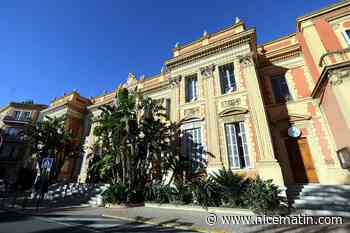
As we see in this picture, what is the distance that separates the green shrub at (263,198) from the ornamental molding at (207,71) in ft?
26.9

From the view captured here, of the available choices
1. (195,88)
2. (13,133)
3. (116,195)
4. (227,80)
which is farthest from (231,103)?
A: (13,133)

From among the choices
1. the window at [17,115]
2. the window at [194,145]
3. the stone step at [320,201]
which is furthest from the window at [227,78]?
the window at [17,115]

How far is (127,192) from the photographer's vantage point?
10.7 metres

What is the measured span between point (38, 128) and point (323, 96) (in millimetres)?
22472

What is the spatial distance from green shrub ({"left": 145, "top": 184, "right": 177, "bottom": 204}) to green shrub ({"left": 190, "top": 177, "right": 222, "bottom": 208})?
1413 mm

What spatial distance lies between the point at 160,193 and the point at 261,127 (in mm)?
6731

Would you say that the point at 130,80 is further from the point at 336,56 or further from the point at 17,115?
the point at 17,115

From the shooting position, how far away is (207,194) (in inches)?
355

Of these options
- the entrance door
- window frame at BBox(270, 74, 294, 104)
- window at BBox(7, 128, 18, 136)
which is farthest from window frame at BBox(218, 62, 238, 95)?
window at BBox(7, 128, 18, 136)

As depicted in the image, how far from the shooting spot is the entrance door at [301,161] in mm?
10812

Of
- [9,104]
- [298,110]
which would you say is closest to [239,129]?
[298,110]

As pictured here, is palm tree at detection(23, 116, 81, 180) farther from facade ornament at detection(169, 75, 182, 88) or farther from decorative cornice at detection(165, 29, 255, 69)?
decorative cornice at detection(165, 29, 255, 69)

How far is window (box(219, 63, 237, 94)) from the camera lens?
42.9ft

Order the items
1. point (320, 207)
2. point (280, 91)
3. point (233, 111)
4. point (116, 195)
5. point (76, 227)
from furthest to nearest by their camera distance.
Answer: point (280, 91), point (233, 111), point (116, 195), point (320, 207), point (76, 227)
